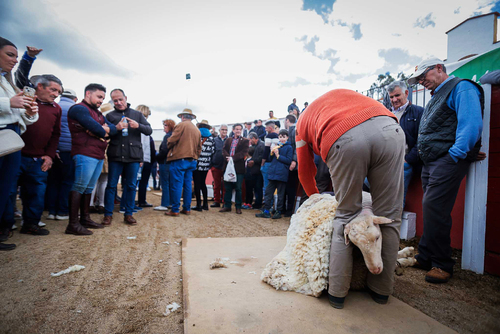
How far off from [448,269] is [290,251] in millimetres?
1484

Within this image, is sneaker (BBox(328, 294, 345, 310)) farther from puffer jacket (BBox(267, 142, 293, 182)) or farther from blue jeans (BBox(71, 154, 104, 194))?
puffer jacket (BBox(267, 142, 293, 182))

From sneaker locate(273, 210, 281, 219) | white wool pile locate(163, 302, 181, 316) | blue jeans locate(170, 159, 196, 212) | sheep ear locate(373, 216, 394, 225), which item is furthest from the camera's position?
sneaker locate(273, 210, 281, 219)

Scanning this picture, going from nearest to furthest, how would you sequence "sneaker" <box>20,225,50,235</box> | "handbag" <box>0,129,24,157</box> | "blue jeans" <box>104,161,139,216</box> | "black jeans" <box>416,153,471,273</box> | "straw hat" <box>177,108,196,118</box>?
"handbag" <box>0,129,24,157</box>, "black jeans" <box>416,153,471,273</box>, "sneaker" <box>20,225,50,235</box>, "blue jeans" <box>104,161,139,216</box>, "straw hat" <box>177,108,196,118</box>

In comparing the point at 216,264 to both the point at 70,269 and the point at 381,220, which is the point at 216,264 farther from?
the point at 381,220

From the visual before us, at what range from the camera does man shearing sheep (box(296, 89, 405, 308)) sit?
63.2 inches

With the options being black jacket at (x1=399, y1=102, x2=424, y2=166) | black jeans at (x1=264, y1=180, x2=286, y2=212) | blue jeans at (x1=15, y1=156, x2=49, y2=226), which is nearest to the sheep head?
black jacket at (x1=399, y1=102, x2=424, y2=166)

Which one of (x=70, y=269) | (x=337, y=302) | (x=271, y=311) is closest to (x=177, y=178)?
(x=70, y=269)

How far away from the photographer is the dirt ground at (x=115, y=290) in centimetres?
151

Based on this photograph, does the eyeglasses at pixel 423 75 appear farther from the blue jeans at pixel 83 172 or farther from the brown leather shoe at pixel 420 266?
the blue jeans at pixel 83 172

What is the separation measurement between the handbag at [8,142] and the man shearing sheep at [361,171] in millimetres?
2433

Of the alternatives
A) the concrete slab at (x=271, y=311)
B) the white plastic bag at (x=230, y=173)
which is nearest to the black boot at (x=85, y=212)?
the concrete slab at (x=271, y=311)

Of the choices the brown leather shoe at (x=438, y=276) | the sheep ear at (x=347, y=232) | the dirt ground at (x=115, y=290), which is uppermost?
the sheep ear at (x=347, y=232)

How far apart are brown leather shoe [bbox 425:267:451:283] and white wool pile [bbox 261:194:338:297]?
1.11 meters

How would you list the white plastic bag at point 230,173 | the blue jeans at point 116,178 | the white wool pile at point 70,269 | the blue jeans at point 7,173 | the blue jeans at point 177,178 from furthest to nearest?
1. the white plastic bag at point 230,173
2. the blue jeans at point 177,178
3. the blue jeans at point 116,178
4. the blue jeans at point 7,173
5. the white wool pile at point 70,269
